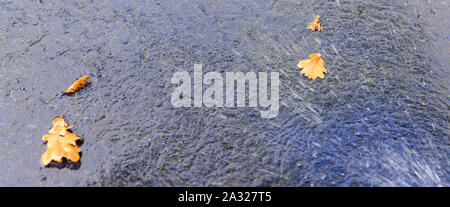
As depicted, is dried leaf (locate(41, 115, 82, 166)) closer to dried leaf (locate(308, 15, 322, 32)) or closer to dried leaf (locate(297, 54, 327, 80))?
dried leaf (locate(297, 54, 327, 80))

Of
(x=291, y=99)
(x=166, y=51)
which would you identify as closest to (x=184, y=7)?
(x=166, y=51)

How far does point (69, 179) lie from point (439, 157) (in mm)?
2619

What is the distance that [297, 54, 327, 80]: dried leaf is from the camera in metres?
3.25

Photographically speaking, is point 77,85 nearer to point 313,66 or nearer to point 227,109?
point 227,109

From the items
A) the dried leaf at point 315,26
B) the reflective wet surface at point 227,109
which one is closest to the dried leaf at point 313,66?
the reflective wet surface at point 227,109

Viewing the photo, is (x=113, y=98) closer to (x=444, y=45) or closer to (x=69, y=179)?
(x=69, y=179)

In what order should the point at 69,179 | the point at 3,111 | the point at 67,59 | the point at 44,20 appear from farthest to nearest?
the point at 44,20
the point at 67,59
the point at 3,111
the point at 69,179

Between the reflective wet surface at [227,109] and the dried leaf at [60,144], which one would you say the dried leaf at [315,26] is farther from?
the dried leaf at [60,144]

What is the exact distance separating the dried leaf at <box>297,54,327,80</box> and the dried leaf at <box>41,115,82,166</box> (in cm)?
196

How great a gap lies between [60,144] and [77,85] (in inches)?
24.3

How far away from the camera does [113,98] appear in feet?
10.0

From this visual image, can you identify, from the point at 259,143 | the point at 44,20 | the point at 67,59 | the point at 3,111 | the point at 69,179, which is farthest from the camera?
the point at 44,20

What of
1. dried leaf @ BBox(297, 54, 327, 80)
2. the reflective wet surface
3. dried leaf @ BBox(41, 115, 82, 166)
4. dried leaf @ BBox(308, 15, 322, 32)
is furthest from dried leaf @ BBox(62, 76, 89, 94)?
dried leaf @ BBox(308, 15, 322, 32)

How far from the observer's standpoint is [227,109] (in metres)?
2.99
